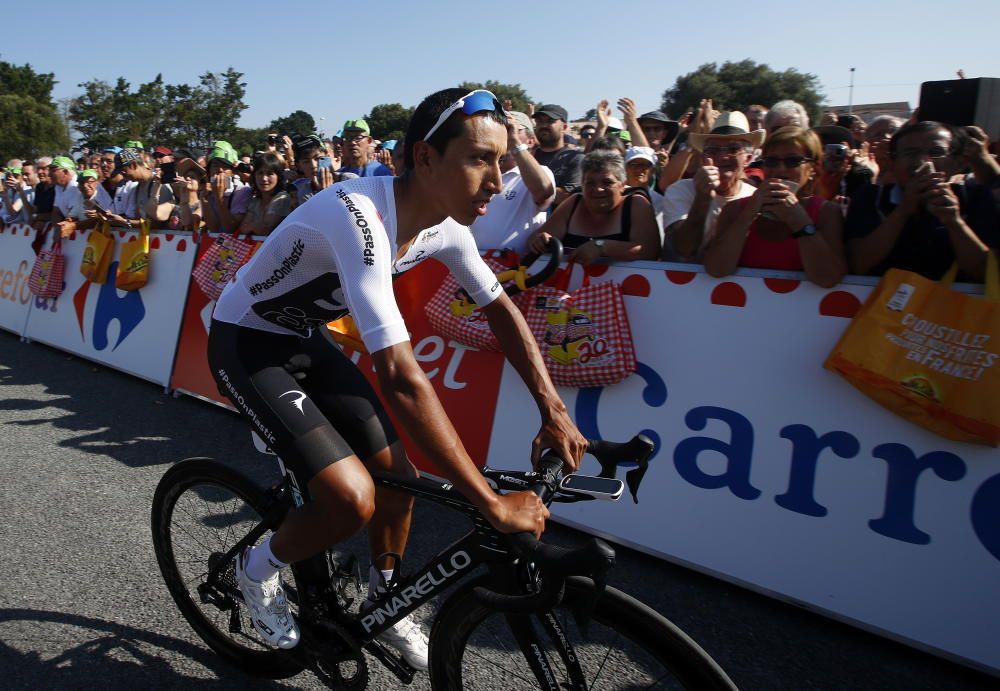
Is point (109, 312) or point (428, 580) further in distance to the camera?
point (109, 312)

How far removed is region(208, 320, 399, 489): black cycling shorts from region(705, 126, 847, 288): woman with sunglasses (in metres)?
1.97

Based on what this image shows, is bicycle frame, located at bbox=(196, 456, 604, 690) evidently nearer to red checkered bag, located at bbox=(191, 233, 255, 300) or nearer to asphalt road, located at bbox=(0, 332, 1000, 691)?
asphalt road, located at bbox=(0, 332, 1000, 691)

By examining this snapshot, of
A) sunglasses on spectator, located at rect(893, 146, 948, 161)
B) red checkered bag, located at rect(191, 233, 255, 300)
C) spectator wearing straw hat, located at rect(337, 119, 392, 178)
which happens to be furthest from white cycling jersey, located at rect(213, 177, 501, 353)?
spectator wearing straw hat, located at rect(337, 119, 392, 178)

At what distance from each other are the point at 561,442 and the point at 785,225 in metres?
2.16

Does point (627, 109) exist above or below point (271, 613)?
above

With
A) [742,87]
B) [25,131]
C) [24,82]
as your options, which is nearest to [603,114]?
[742,87]

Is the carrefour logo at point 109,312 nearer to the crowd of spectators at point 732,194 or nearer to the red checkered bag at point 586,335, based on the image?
the crowd of spectators at point 732,194

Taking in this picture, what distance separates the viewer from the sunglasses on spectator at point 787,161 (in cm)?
381

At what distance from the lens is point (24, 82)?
77250mm

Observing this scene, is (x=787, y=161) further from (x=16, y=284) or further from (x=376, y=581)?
(x=16, y=284)

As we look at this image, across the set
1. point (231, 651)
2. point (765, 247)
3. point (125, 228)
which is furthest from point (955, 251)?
point (125, 228)

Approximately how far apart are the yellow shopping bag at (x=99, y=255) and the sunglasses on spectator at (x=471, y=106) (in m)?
6.84

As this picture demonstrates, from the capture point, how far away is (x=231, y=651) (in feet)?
9.18

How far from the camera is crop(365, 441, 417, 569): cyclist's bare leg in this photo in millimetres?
2537
